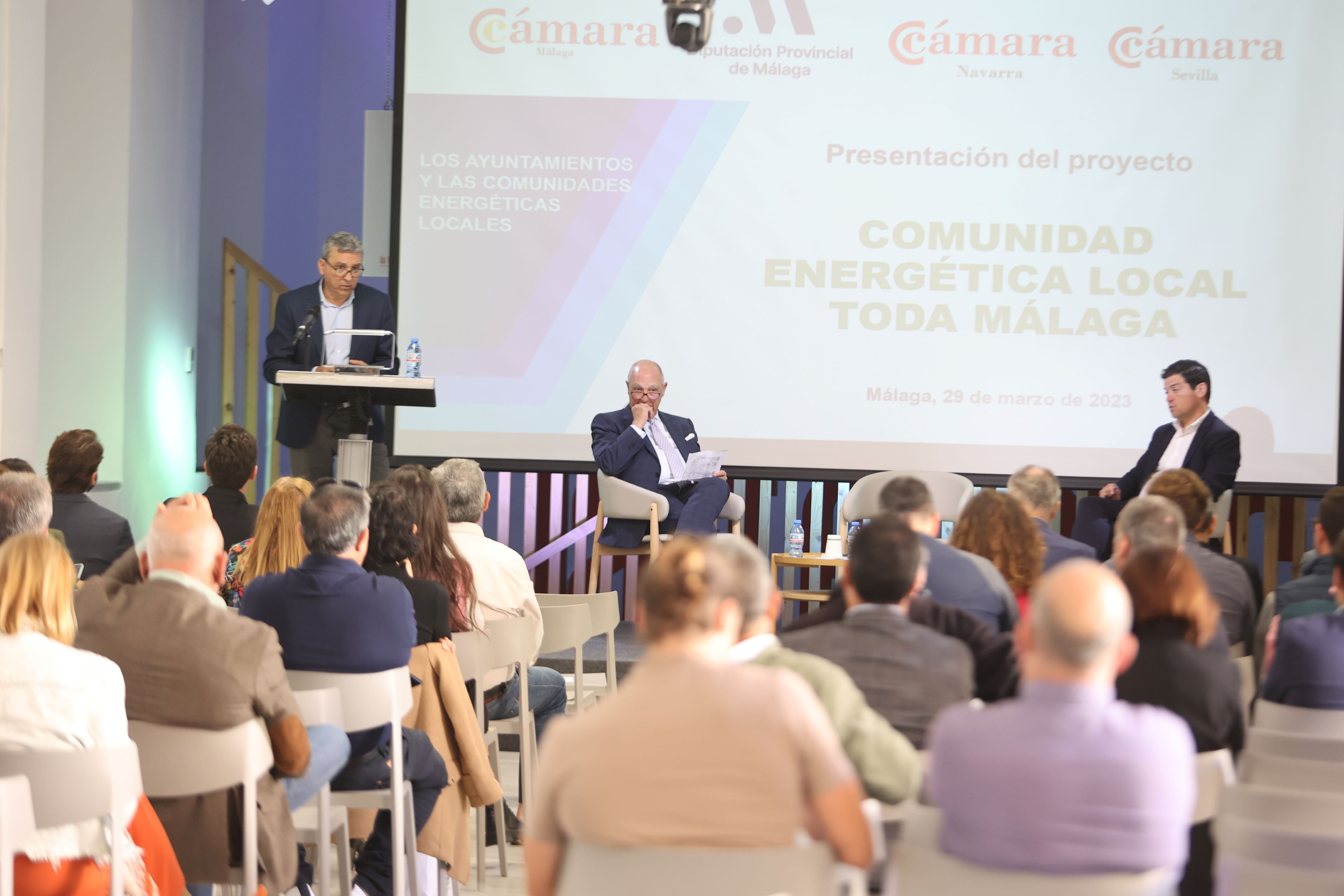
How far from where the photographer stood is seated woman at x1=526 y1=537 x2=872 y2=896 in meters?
1.50

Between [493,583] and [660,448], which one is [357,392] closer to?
[660,448]

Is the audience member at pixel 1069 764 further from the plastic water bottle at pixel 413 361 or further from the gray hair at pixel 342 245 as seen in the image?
the gray hair at pixel 342 245

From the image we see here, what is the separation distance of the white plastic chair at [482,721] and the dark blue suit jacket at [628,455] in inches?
83.8

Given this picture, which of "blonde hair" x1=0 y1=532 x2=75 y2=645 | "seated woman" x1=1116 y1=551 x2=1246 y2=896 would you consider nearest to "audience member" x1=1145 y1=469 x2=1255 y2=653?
"seated woman" x1=1116 y1=551 x2=1246 y2=896

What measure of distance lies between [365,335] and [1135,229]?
387cm

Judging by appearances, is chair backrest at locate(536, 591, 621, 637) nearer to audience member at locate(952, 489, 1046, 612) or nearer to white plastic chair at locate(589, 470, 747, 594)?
white plastic chair at locate(589, 470, 747, 594)

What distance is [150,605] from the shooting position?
235 centimetres

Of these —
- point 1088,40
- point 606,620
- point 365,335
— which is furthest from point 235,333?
point 1088,40

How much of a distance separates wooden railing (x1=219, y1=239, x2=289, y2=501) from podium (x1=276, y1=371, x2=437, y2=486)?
2.84 meters

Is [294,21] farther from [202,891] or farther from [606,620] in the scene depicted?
[202,891]

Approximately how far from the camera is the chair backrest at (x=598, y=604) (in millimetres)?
4355

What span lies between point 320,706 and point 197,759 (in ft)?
1.16

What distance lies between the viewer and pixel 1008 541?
3.18m

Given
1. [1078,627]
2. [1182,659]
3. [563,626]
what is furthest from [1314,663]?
[563,626]
